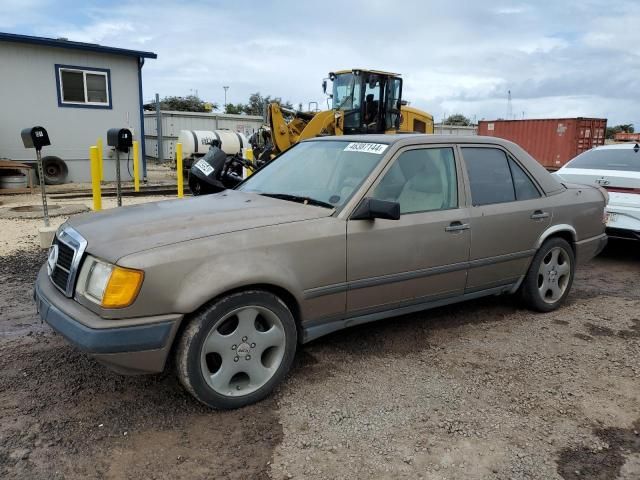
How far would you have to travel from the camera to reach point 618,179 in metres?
6.53

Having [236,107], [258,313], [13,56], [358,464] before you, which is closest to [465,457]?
[358,464]

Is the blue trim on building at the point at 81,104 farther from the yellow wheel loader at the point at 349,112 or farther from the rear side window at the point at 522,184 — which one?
the rear side window at the point at 522,184

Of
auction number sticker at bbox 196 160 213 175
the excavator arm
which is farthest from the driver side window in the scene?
the excavator arm

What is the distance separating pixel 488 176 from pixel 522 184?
0.45 meters

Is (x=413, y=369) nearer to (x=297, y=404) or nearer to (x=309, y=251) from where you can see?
(x=297, y=404)

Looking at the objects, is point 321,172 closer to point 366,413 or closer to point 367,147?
point 367,147

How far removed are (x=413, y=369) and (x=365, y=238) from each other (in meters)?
1.01

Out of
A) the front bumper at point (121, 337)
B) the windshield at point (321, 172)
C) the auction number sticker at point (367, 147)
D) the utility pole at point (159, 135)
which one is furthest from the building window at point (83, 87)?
the front bumper at point (121, 337)

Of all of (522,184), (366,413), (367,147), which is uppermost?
(367,147)

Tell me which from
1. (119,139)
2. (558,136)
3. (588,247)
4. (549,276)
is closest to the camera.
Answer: (549,276)

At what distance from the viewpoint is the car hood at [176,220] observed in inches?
113

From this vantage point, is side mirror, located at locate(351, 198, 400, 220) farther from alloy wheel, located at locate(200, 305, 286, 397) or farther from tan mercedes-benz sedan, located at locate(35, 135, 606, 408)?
alloy wheel, located at locate(200, 305, 286, 397)

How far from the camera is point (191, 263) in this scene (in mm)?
2816

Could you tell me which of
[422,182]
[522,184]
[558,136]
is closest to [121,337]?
[422,182]
